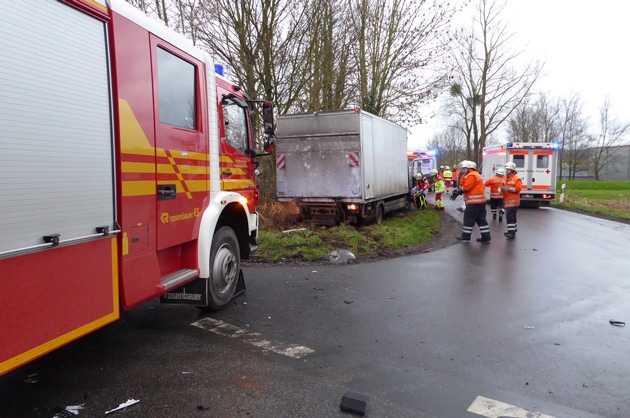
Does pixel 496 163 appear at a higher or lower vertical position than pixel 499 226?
higher

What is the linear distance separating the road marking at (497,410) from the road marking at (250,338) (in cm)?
148

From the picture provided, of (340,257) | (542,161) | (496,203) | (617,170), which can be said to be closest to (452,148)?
(617,170)

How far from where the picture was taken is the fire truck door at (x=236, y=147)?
480 cm

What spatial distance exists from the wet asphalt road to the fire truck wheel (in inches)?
9.3

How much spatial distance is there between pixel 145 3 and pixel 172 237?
34.9 ft

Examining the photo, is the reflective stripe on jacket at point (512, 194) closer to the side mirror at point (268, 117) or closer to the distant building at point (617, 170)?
the side mirror at point (268, 117)

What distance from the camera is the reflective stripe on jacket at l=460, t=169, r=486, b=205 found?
9805 mm

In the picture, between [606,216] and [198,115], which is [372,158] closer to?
[198,115]

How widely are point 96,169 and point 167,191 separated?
823mm

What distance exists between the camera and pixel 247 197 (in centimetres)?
547

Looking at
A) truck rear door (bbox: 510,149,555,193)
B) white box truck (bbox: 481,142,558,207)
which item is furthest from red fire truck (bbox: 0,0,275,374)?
truck rear door (bbox: 510,149,555,193)

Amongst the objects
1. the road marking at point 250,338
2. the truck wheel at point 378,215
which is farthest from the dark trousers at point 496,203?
the road marking at point 250,338

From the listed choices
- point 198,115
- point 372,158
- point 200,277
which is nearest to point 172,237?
point 200,277

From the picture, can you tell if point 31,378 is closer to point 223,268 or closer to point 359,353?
point 223,268
